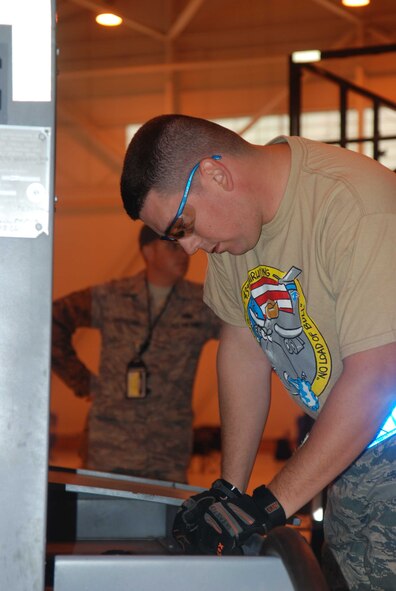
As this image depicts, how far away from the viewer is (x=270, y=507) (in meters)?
1.45

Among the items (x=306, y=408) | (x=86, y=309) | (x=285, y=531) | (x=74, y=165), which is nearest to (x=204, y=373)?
(x=74, y=165)

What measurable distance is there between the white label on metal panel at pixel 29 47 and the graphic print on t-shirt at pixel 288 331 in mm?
734

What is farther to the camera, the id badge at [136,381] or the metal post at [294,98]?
the id badge at [136,381]

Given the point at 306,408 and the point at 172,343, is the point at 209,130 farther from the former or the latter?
the point at 172,343

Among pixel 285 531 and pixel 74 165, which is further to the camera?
pixel 74 165

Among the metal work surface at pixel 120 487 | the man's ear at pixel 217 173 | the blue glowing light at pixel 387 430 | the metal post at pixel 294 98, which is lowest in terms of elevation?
the metal work surface at pixel 120 487

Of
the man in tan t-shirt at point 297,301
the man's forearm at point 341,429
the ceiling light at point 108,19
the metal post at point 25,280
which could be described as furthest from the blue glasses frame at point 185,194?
the ceiling light at point 108,19

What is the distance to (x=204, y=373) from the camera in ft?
30.4

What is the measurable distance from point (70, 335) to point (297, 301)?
2584 millimetres

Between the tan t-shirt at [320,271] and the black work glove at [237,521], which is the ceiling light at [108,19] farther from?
the black work glove at [237,521]

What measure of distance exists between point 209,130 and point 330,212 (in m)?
0.27

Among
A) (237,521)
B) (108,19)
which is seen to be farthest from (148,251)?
(108,19)

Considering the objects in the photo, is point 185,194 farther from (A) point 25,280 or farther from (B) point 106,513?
(B) point 106,513

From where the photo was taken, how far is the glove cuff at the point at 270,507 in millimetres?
1437
